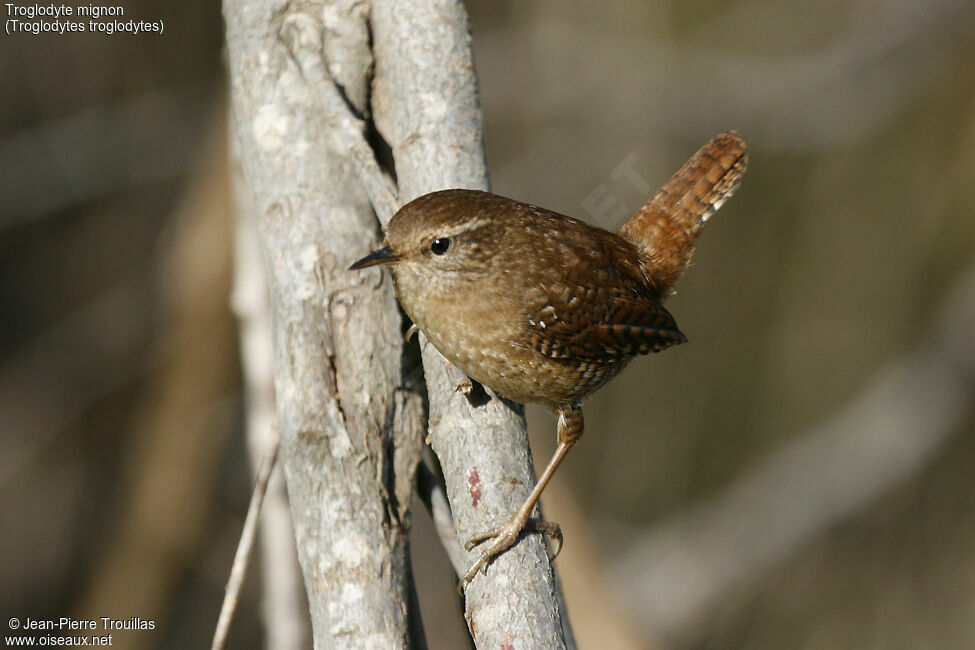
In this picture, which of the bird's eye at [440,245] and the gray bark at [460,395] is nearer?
the gray bark at [460,395]

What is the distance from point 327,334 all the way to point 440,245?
0.38 metres

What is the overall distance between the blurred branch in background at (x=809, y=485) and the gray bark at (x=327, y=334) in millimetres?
3179

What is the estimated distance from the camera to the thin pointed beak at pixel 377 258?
2.18 meters

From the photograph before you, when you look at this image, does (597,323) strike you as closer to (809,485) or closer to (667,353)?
(809,485)

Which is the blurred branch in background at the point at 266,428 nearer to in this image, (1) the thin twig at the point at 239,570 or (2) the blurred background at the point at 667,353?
(1) the thin twig at the point at 239,570

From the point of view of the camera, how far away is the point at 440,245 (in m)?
2.33

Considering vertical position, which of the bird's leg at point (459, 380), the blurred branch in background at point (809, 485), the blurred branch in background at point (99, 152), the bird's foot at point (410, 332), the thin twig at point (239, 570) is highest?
the blurred branch in background at point (99, 152)

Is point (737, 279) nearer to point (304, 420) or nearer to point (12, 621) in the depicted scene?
point (304, 420)

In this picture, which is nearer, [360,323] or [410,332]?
[360,323]

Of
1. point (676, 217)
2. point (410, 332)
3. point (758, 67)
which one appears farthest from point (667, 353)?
point (410, 332)

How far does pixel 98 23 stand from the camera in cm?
400

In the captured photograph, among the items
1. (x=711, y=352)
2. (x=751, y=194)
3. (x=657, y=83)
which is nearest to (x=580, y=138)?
(x=657, y=83)

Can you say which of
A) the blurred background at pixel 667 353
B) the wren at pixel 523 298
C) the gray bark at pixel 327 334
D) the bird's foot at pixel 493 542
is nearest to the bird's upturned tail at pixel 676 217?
A: the wren at pixel 523 298

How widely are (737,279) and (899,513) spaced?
1.70 meters
